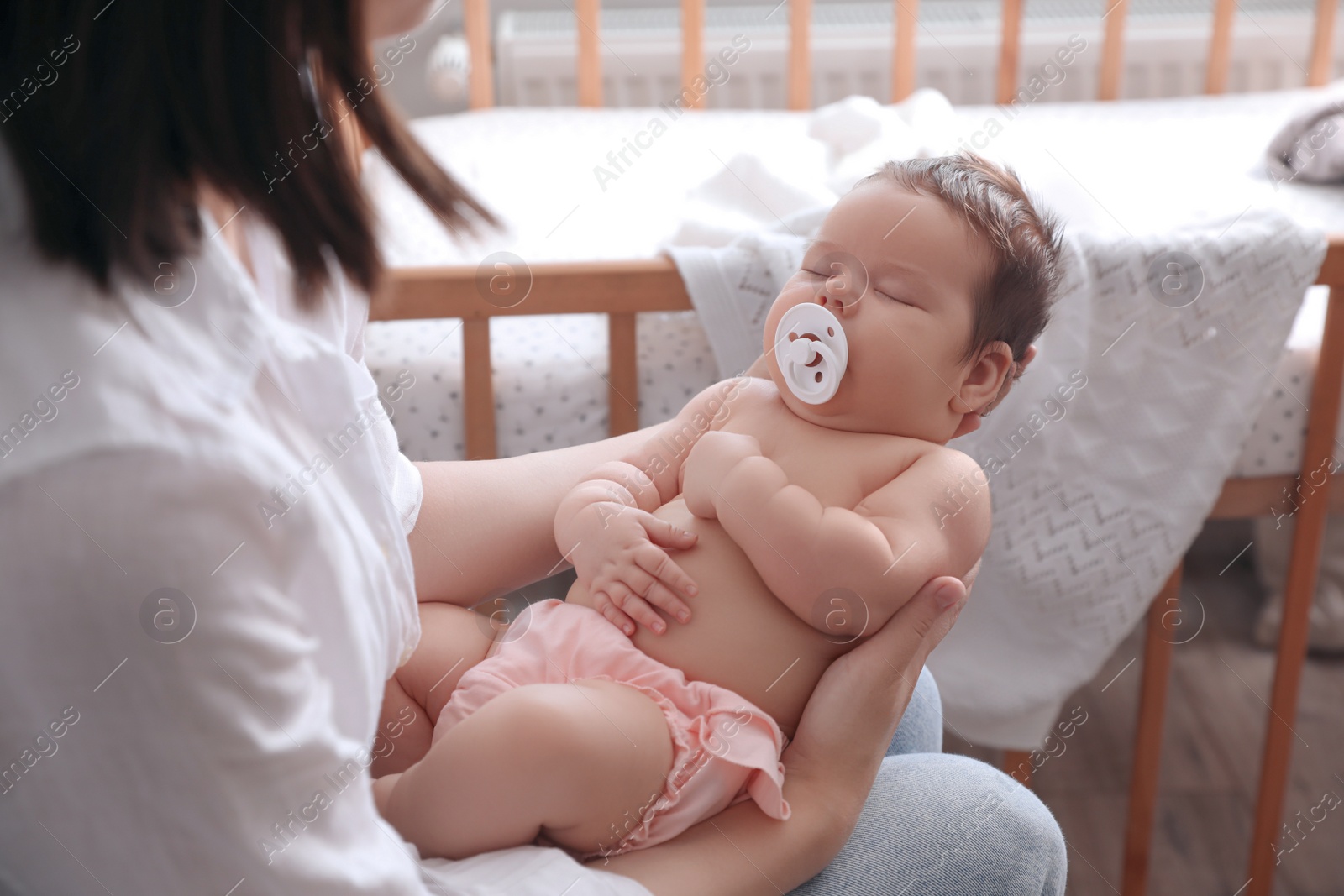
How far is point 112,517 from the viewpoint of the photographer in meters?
0.43

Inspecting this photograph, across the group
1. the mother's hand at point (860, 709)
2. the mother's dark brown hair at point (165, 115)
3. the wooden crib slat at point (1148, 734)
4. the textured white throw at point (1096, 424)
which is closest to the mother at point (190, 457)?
the mother's dark brown hair at point (165, 115)

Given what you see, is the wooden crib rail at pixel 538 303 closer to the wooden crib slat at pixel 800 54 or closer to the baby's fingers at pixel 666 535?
the baby's fingers at pixel 666 535

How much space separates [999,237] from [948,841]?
42cm

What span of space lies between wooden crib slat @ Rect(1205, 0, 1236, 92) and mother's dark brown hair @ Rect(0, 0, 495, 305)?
2190 millimetres

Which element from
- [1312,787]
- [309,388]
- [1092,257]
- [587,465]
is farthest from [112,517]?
[1312,787]

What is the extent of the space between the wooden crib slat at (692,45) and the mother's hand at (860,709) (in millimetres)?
1537

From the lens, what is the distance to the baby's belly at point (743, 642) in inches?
30.4

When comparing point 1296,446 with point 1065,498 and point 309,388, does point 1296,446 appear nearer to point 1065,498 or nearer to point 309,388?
point 1065,498

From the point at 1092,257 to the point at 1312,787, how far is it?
929mm

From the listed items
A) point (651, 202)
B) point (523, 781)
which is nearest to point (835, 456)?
point (523, 781)

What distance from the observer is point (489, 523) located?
0.88m

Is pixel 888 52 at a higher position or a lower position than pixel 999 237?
lower

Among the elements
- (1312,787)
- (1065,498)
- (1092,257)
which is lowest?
(1312,787)

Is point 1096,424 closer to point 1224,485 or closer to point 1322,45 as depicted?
point 1224,485
